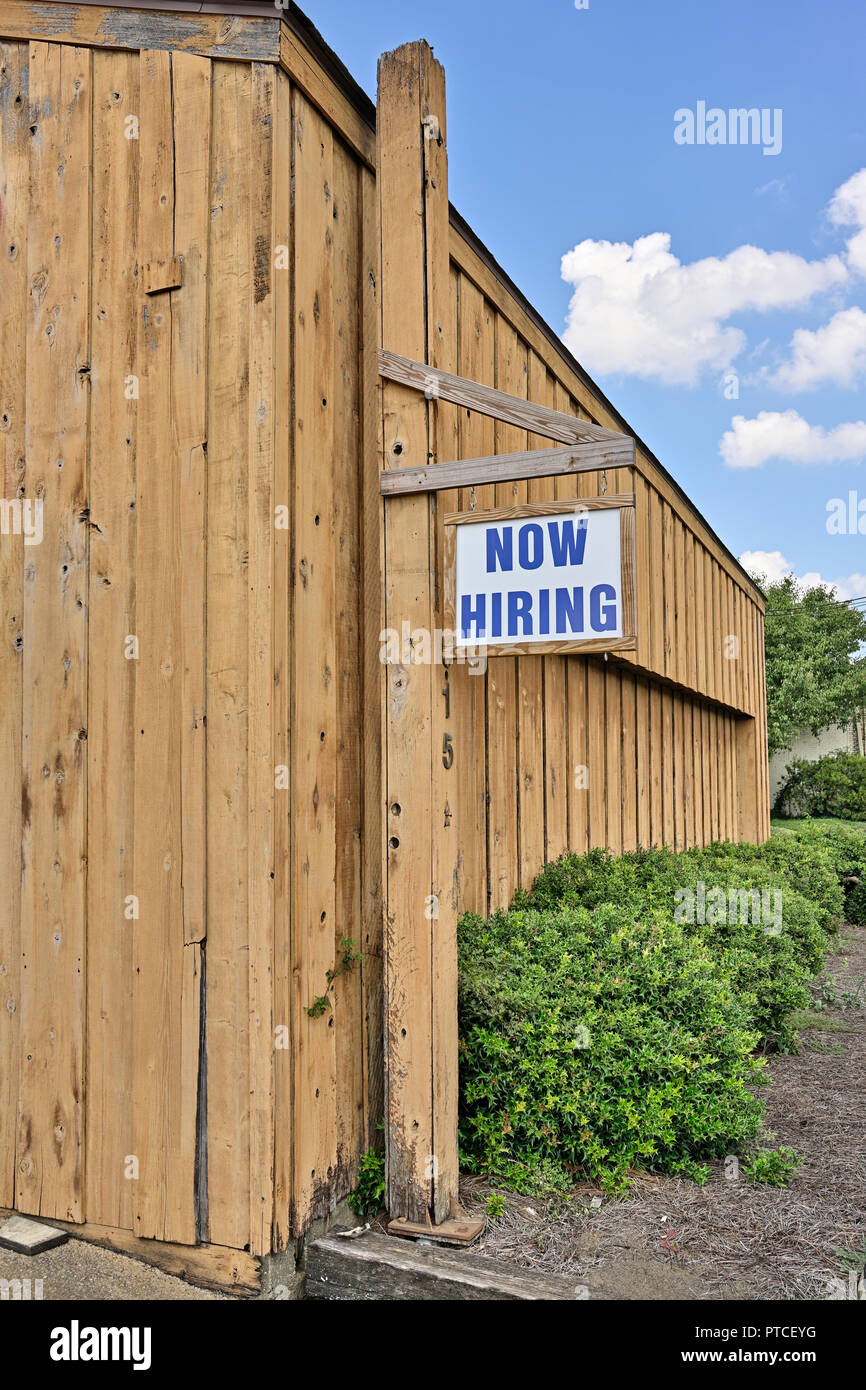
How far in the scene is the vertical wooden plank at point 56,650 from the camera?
3365mm

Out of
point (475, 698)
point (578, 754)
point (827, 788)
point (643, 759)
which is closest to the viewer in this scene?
point (475, 698)

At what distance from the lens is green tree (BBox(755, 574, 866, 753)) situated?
29.9 meters

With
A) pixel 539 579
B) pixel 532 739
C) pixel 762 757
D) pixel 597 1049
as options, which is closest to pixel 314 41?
pixel 539 579

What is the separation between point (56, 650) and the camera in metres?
3.49

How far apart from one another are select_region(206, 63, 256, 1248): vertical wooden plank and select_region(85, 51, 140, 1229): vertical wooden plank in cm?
36

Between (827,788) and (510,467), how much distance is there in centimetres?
2649

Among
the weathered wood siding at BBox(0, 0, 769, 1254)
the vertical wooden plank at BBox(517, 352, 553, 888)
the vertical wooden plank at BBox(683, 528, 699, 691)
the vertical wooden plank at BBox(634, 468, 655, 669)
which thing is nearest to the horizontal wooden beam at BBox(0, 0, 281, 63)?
the weathered wood siding at BBox(0, 0, 769, 1254)

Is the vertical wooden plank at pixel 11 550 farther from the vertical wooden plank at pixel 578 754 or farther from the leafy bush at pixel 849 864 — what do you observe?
the leafy bush at pixel 849 864

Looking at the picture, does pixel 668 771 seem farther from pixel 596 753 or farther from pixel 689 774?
pixel 596 753

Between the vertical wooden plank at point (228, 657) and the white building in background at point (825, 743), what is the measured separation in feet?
96.8

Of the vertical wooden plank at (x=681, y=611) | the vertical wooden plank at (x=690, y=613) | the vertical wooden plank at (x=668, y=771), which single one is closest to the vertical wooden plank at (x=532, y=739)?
the vertical wooden plank at (x=681, y=611)

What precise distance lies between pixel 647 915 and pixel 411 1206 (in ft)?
6.72

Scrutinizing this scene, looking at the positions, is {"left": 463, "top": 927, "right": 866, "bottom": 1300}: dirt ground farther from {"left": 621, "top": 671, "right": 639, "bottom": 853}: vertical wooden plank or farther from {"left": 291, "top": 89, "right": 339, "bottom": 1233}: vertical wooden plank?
{"left": 621, "top": 671, "right": 639, "bottom": 853}: vertical wooden plank
